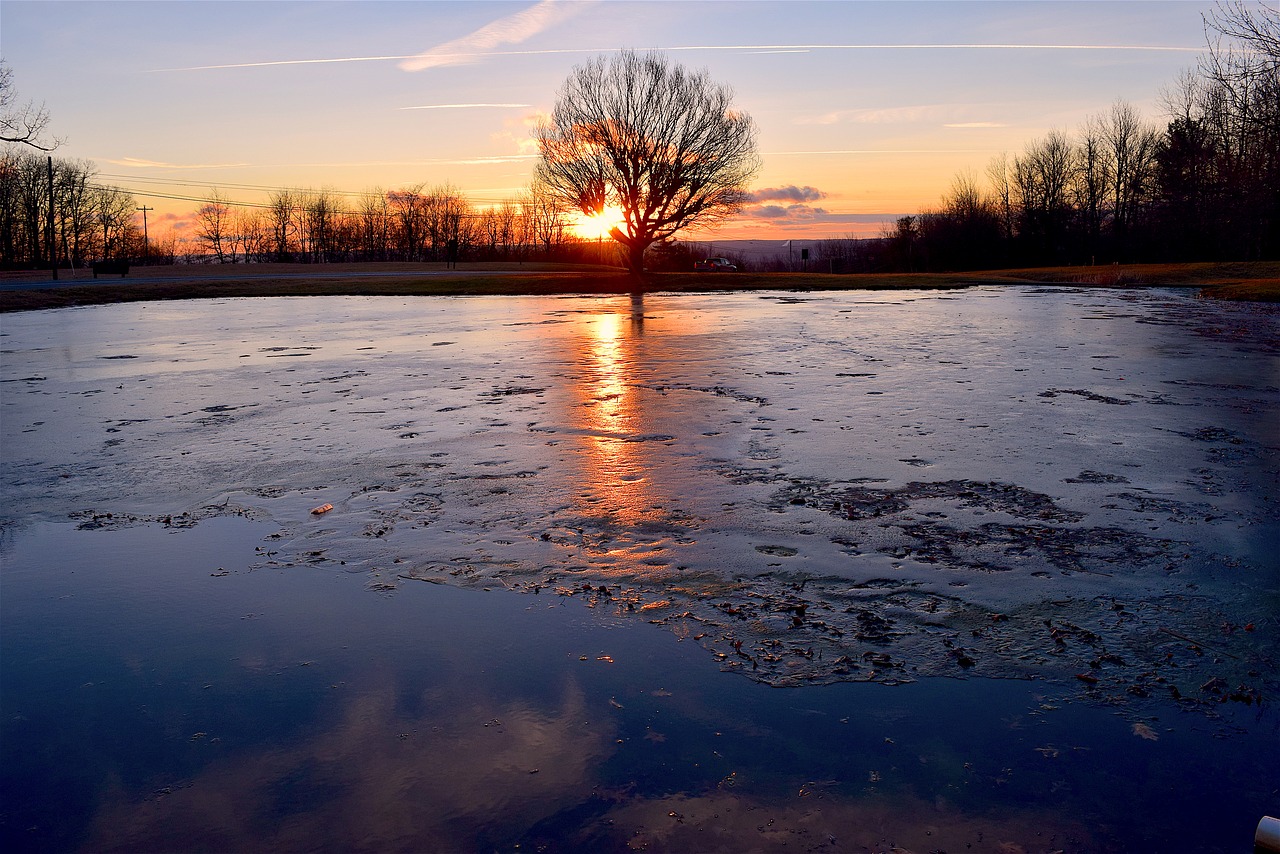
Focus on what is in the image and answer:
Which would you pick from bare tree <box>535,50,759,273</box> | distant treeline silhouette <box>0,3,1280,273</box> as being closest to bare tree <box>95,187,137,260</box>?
distant treeline silhouette <box>0,3,1280,273</box>

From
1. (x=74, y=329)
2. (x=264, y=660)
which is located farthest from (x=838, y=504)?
(x=74, y=329)

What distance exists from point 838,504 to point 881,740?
3045mm

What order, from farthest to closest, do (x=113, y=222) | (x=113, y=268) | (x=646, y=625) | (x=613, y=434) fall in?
(x=113, y=222) < (x=113, y=268) < (x=613, y=434) < (x=646, y=625)

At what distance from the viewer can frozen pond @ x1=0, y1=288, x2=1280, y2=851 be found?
3.08 meters

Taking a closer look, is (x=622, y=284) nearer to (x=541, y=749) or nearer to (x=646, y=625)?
(x=646, y=625)

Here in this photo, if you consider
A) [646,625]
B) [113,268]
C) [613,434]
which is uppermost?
[113,268]

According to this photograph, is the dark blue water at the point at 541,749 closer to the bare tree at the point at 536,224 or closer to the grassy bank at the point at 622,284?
the grassy bank at the point at 622,284

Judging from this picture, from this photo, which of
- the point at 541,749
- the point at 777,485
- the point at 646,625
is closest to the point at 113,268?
the point at 777,485

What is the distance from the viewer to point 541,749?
3408mm

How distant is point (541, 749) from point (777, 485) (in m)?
3.81

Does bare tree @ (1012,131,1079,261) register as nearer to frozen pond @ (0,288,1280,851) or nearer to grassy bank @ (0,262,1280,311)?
grassy bank @ (0,262,1280,311)

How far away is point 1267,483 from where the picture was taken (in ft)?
22.4

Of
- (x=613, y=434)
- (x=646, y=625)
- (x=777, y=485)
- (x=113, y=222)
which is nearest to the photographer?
(x=646, y=625)

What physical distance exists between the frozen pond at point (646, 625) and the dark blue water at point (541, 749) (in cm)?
2
